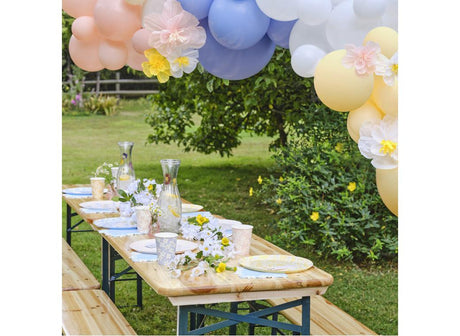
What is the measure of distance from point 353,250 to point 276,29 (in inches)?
121

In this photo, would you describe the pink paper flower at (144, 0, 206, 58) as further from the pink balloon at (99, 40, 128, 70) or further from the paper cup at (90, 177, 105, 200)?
the paper cup at (90, 177, 105, 200)

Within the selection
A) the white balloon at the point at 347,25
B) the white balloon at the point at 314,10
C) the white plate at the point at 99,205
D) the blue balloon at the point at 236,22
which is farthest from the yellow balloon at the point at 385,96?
the white plate at the point at 99,205

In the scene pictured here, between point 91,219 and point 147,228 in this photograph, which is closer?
point 147,228

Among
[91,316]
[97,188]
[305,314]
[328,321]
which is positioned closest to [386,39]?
[305,314]

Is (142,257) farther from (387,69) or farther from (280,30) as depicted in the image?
(387,69)

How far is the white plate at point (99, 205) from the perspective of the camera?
3.16m

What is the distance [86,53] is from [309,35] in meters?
0.98

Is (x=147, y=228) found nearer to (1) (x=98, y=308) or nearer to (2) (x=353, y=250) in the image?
(1) (x=98, y=308)

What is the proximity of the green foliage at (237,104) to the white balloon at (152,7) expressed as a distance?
8.27ft
